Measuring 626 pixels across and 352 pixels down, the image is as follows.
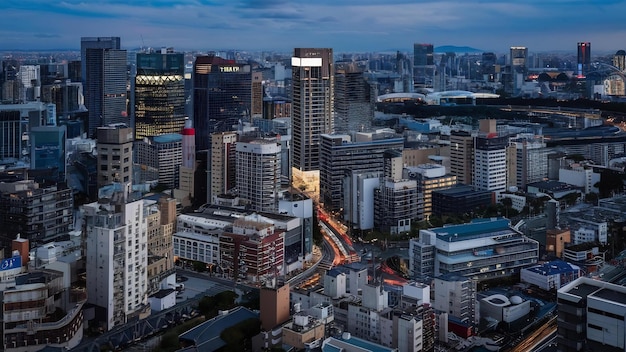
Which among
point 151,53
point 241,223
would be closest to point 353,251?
point 241,223

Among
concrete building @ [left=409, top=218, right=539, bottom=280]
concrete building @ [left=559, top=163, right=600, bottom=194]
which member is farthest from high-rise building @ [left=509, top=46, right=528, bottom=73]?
concrete building @ [left=409, top=218, right=539, bottom=280]

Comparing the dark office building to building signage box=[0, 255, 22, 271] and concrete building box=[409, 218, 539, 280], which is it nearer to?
concrete building box=[409, 218, 539, 280]

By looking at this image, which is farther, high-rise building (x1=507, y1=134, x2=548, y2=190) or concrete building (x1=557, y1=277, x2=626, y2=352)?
high-rise building (x1=507, y1=134, x2=548, y2=190)

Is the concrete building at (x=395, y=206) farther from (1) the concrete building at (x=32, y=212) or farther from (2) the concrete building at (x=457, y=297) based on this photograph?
(1) the concrete building at (x=32, y=212)

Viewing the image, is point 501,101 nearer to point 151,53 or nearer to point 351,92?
point 351,92

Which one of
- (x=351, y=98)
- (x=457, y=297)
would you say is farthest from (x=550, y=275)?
(x=351, y=98)
